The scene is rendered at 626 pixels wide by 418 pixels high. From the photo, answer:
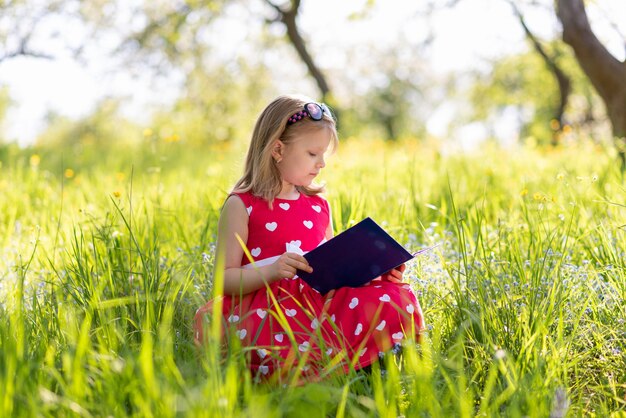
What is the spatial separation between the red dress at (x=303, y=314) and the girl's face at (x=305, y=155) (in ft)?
0.54

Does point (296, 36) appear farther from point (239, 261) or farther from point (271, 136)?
point (239, 261)

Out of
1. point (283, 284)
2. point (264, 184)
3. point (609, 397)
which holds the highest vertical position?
point (264, 184)

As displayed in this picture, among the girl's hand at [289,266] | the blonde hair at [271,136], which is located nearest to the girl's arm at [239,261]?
the girl's hand at [289,266]

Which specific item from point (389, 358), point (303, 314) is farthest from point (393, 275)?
point (389, 358)

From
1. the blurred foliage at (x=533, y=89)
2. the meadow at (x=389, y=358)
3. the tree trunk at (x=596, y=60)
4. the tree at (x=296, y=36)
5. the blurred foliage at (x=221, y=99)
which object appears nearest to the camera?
the meadow at (x=389, y=358)

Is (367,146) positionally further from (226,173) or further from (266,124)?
(266,124)

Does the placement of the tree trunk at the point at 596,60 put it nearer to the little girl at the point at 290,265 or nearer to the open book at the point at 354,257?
the little girl at the point at 290,265

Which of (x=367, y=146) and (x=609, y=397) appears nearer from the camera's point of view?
(x=609, y=397)

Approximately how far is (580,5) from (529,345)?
465 centimetres

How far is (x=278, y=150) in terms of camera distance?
284 centimetres

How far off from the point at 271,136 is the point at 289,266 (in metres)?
0.61

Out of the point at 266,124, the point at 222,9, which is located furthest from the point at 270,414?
the point at 222,9

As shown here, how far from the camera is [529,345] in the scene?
213 cm

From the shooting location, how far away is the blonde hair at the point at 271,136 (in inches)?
110
